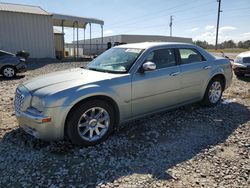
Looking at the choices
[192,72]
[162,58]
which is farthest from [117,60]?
[192,72]

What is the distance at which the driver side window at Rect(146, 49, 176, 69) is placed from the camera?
4730 mm

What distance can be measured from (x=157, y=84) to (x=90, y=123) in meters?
1.46

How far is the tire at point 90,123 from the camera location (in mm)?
3705

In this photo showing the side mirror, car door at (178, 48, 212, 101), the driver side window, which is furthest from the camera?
car door at (178, 48, 212, 101)

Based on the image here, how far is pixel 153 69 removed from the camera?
442 centimetres

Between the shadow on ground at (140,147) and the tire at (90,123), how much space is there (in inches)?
5.7

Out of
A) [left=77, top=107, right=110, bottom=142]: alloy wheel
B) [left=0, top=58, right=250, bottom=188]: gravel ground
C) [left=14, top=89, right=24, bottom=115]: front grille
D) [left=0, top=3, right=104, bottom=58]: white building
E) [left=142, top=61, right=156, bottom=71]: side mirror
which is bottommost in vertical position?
[left=0, top=58, right=250, bottom=188]: gravel ground

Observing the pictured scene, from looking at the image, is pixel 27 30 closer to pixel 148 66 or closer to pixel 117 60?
pixel 117 60

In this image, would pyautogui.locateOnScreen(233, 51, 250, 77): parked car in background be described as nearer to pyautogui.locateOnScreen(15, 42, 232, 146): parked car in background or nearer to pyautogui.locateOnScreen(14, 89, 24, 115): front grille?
pyautogui.locateOnScreen(15, 42, 232, 146): parked car in background

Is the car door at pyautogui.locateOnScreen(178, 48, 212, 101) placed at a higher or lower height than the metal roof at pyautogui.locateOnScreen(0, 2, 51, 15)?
lower

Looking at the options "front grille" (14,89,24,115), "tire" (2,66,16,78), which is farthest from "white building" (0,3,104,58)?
"front grille" (14,89,24,115)

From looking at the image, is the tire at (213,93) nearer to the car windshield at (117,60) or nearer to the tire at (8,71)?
the car windshield at (117,60)

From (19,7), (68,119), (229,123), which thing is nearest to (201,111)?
(229,123)

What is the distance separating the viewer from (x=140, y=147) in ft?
13.1
